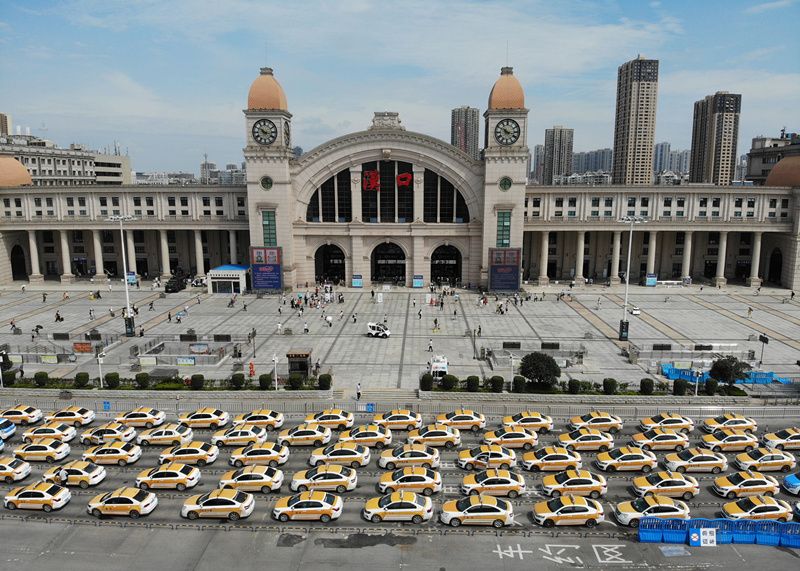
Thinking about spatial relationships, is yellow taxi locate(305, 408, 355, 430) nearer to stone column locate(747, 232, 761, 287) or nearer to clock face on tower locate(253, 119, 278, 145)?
clock face on tower locate(253, 119, 278, 145)

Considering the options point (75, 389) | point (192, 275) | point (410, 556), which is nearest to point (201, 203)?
point (192, 275)

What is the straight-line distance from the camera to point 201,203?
92.6m

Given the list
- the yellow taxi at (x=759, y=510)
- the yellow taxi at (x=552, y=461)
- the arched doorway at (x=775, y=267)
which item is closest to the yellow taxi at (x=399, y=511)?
the yellow taxi at (x=552, y=461)

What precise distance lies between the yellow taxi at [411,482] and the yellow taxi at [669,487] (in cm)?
1051

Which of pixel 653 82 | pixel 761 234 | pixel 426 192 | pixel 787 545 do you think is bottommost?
pixel 787 545

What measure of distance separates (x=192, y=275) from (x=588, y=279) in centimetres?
6551

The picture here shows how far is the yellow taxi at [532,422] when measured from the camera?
38.7m

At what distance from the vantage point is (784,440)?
118 ft

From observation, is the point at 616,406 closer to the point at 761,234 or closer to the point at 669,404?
the point at 669,404

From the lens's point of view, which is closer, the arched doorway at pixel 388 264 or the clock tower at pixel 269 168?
the clock tower at pixel 269 168

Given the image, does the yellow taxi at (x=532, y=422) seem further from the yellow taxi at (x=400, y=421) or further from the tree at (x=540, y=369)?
the yellow taxi at (x=400, y=421)

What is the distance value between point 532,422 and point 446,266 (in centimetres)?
5450

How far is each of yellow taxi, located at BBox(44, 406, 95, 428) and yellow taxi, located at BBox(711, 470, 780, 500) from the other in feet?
129

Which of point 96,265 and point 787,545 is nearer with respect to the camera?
point 787,545
